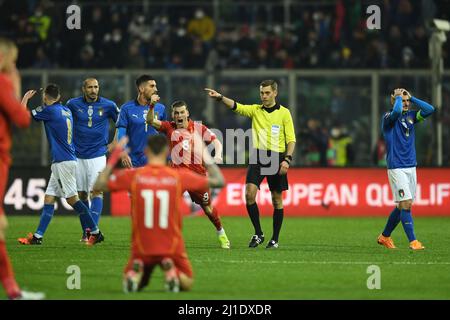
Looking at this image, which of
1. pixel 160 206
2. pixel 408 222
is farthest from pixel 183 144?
pixel 160 206

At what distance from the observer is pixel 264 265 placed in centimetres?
1355

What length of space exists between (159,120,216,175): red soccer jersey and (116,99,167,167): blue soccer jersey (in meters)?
0.85

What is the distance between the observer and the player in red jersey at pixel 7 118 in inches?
388

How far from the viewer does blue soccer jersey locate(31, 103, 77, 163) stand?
16469 mm

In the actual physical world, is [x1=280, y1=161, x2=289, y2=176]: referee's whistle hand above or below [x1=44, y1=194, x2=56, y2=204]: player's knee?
above

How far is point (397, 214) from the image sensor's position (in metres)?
16.5

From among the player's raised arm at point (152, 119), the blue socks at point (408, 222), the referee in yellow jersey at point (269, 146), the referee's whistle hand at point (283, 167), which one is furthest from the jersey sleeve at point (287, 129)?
the blue socks at point (408, 222)

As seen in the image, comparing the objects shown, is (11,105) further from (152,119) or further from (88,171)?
(88,171)

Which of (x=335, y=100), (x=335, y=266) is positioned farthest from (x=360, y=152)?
(x=335, y=266)

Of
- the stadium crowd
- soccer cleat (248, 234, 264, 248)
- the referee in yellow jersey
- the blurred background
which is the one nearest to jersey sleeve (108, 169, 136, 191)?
the referee in yellow jersey

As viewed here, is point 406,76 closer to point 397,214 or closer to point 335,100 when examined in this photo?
point 335,100

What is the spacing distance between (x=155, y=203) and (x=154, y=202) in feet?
0.05

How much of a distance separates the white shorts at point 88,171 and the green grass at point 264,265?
94 centimetres

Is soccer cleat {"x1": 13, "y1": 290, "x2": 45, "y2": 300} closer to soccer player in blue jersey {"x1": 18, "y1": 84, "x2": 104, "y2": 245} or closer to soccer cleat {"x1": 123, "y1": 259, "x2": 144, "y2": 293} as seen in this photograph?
soccer cleat {"x1": 123, "y1": 259, "x2": 144, "y2": 293}
